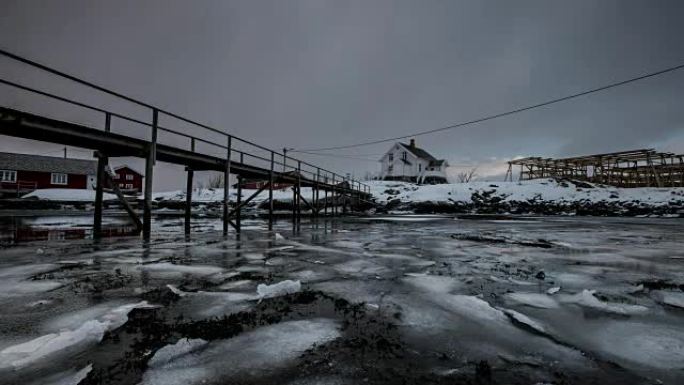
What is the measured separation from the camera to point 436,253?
20.4 ft

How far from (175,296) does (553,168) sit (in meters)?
38.8

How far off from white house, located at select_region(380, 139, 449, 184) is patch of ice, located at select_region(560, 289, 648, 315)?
4791 cm

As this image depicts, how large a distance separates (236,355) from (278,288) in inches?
59.7

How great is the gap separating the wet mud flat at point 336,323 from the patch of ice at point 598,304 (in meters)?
0.02

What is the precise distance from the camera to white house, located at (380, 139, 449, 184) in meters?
51.5

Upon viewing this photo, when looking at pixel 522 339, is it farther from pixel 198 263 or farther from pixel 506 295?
pixel 198 263

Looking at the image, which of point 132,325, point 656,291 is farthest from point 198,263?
point 656,291

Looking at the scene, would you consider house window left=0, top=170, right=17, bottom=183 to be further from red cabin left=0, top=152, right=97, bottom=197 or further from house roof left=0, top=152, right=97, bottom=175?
house roof left=0, top=152, right=97, bottom=175

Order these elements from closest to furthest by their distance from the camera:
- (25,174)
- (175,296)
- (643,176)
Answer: (175,296)
(643,176)
(25,174)

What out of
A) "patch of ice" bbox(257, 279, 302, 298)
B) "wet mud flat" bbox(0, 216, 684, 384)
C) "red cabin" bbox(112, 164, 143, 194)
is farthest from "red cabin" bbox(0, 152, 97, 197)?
"patch of ice" bbox(257, 279, 302, 298)

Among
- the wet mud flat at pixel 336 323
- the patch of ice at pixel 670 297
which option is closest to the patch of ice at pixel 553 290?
the wet mud flat at pixel 336 323

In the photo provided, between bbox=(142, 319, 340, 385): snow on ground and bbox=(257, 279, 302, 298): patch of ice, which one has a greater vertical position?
bbox=(257, 279, 302, 298): patch of ice

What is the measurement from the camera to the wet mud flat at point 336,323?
5.93 ft

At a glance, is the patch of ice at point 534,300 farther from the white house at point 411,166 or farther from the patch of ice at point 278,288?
the white house at point 411,166
